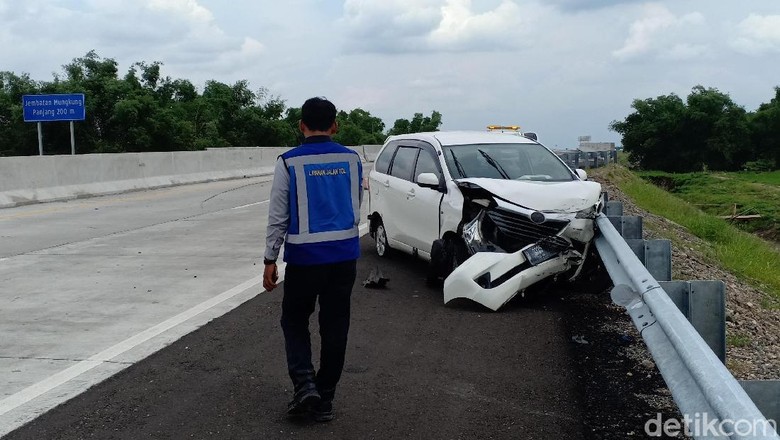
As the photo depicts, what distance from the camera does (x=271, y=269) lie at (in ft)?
16.8

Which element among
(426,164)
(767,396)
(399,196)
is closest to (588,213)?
(426,164)

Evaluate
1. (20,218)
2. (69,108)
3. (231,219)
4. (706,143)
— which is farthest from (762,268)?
(706,143)

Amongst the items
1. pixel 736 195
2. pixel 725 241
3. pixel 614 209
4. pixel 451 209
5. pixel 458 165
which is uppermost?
pixel 458 165

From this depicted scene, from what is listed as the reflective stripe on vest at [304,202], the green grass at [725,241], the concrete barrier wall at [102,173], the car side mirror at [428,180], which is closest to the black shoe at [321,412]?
the reflective stripe on vest at [304,202]

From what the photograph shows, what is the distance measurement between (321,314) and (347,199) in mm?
730

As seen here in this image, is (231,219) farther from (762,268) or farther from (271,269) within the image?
(271,269)

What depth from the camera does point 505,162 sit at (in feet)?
31.9

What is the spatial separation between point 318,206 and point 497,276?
3.33 meters

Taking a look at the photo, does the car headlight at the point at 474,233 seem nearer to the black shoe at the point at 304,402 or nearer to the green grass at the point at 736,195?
the black shoe at the point at 304,402

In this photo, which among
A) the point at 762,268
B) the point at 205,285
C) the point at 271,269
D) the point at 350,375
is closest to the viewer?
the point at 271,269

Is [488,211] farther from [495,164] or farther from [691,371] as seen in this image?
[691,371]

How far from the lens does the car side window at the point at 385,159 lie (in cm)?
1129

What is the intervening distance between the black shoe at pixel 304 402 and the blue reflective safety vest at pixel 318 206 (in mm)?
766

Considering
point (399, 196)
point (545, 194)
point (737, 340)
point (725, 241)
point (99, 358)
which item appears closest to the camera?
point (99, 358)
